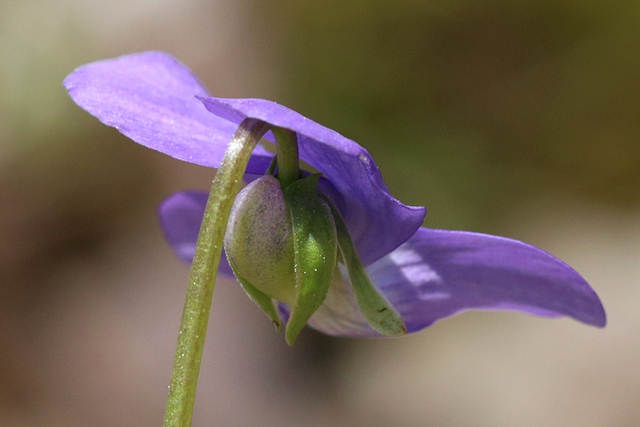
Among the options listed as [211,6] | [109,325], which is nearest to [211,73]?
[211,6]

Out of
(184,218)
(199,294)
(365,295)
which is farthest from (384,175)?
(199,294)

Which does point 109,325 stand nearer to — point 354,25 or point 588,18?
point 354,25

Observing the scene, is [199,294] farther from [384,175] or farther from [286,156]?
[384,175]

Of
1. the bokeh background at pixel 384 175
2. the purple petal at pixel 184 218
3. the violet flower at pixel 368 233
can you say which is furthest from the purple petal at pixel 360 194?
the bokeh background at pixel 384 175

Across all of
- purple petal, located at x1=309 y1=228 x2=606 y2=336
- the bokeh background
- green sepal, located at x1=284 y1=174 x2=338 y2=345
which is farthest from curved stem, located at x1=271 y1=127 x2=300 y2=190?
the bokeh background

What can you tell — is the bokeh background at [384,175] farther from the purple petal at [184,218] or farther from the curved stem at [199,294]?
the curved stem at [199,294]

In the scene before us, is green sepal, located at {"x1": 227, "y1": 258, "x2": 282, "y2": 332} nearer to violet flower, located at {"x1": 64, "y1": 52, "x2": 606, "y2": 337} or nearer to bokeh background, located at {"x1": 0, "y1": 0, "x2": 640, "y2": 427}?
violet flower, located at {"x1": 64, "y1": 52, "x2": 606, "y2": 337}

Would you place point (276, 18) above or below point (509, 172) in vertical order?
above
